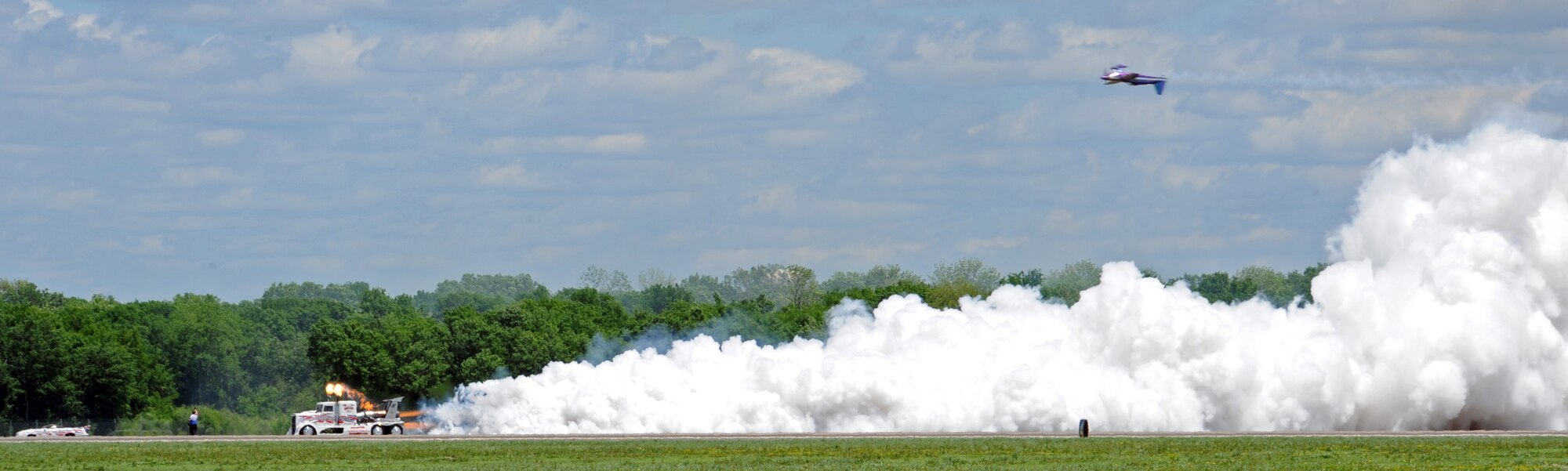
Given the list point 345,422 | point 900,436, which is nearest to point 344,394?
point 345,422

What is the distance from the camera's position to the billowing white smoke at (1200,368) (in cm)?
7388

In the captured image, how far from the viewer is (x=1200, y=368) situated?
250ft

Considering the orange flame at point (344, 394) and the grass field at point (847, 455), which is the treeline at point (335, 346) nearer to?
the orange flame at point (344, 394)

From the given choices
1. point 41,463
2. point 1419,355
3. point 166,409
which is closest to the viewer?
point 41,463

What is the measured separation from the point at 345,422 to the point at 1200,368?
1455 inches

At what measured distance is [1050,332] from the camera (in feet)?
264

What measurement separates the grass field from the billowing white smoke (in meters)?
8.36

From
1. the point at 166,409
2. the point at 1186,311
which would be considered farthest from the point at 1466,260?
the point at 166,409

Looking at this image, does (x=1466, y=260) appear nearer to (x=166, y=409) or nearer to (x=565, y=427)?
(x=565, y=427)

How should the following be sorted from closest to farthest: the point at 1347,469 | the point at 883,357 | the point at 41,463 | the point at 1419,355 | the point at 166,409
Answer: the point at 1347,469
the point at 41,463
the point at 1419,355
the point at 883,357
the point at 166,409

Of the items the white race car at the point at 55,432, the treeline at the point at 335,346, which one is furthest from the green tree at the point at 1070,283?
the white race car at the point at 55,432

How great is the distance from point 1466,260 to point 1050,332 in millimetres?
16225

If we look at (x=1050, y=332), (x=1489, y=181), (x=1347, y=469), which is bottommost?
(x=1347, y=469)

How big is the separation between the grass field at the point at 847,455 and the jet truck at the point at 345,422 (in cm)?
1529
